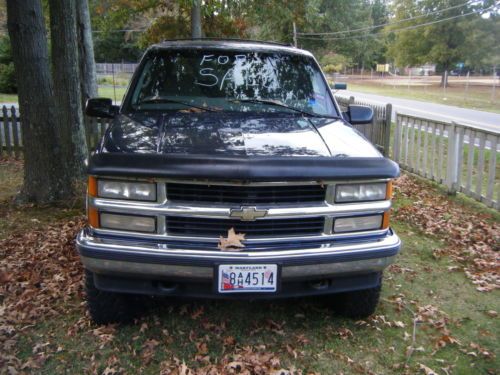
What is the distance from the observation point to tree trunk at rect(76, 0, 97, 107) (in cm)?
1212

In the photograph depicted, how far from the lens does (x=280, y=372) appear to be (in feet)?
9.86

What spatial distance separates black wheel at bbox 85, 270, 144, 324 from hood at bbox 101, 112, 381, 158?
986 mm

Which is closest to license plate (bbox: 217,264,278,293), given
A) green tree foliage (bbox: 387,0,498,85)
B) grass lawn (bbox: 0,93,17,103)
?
grass lawn (bbox: 0,93,17,103)

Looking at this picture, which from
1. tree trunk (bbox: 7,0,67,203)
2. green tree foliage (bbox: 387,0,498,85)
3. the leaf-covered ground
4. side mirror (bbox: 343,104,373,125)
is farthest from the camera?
green tree foliage (bbox: 387,0,498,85)

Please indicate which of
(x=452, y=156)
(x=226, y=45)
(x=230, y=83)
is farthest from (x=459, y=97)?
(x=230, y=83)

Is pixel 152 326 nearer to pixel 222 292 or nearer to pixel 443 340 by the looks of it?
pixel 222 292

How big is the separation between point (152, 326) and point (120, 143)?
1357 mm

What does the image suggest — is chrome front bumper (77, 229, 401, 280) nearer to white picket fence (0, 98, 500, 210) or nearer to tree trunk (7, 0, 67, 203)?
tree trunk (7, 0, 67, 203)

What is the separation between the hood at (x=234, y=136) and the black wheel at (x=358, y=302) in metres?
1.06

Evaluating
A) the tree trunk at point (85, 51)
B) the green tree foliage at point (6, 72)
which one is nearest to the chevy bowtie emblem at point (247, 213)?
the tree trunk at point (85, 51)

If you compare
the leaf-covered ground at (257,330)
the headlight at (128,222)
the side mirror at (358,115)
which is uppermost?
the side mirror at (358,115)

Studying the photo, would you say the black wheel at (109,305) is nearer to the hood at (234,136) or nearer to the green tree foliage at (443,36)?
the hood at (234,136)

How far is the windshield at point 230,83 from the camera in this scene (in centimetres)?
402

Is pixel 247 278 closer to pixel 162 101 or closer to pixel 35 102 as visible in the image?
pixel 162 101
